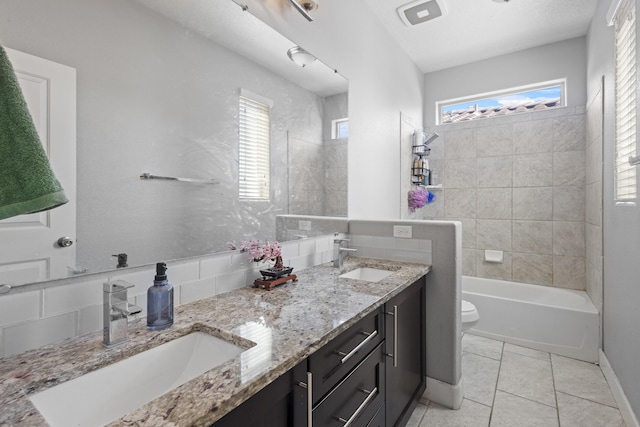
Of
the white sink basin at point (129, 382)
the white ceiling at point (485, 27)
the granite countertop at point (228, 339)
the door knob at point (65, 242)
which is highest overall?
the white ceiling at point (485, 27)

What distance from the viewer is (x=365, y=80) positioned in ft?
8.39

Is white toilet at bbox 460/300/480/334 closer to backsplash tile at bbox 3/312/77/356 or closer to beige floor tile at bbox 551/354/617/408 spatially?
beige floor tile at bbox 551/354/617/408

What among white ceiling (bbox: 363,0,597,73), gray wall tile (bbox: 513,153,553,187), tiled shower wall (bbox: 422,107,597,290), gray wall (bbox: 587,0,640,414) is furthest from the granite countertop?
gray wall tile (bbox: 513,153,553,187)

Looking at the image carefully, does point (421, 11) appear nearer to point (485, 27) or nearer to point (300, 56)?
point (485, 27)

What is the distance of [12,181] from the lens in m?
0.67

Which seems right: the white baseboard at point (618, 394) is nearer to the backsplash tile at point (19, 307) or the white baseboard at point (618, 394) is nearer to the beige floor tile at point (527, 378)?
the beige floor tile at point (527, 378)

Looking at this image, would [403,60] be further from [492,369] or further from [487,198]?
[492,369]

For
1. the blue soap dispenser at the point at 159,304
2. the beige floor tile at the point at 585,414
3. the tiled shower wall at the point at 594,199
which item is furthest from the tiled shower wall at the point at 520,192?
the blue soap dispenser at the point at 159,304

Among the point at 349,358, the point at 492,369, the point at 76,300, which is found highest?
the point at 76,300

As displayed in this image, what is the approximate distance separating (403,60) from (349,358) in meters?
3.18

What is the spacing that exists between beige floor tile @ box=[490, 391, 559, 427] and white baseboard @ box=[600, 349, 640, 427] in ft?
1.09

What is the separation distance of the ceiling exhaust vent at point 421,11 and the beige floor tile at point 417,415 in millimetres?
2954

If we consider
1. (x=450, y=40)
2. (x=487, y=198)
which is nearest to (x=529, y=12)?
(x=450, y=40)

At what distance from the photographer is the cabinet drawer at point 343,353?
38.1 inches
